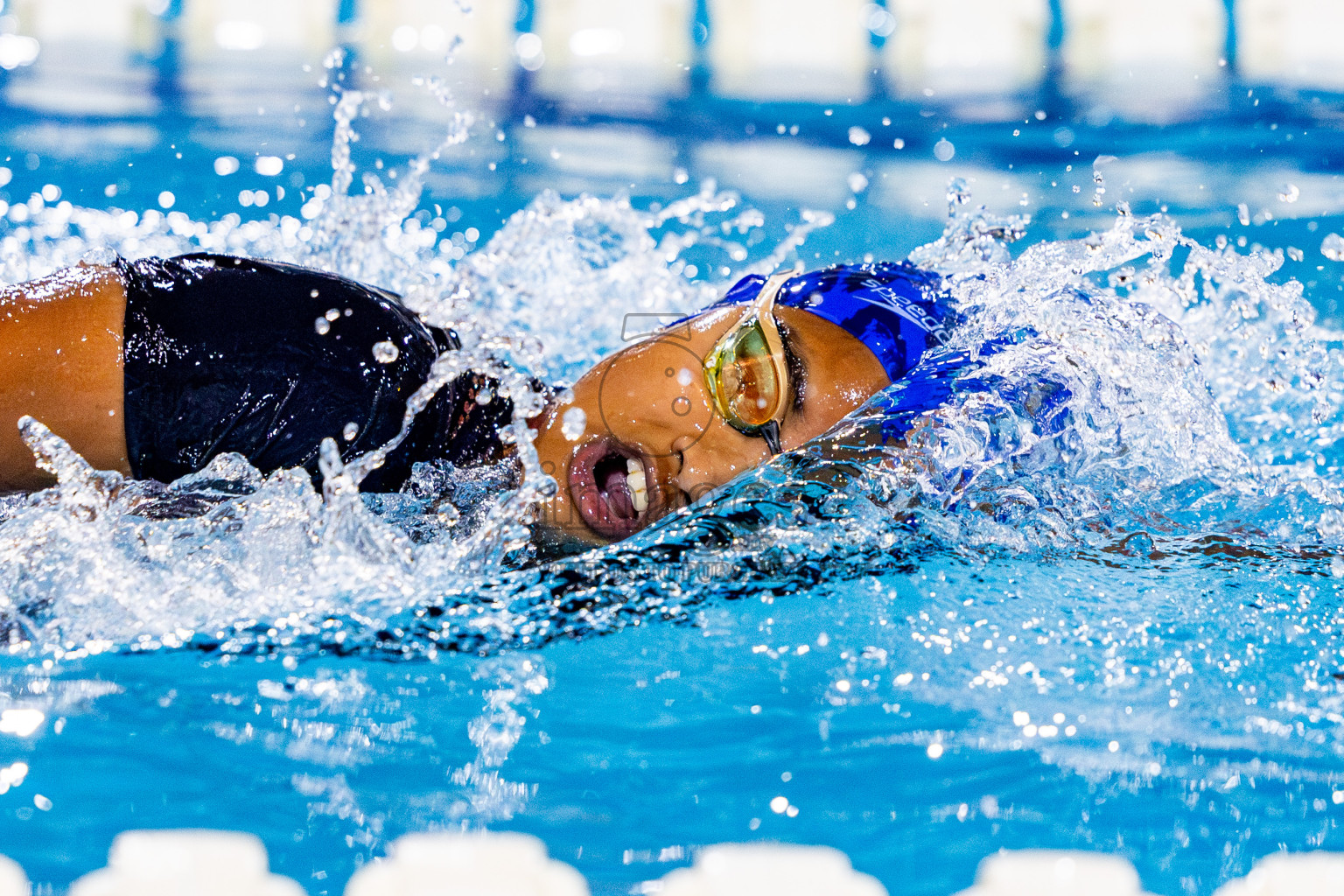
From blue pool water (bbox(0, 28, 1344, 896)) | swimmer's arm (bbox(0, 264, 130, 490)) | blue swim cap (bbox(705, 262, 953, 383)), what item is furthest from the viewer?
blue swim cap (bbox(705, 262, 953, 383))

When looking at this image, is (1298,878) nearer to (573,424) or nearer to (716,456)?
(716,456)

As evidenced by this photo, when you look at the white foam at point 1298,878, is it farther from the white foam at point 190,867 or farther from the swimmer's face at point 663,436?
the swimmer's face at point 663,436

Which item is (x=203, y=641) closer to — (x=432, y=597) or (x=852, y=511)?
(x=432, y=597)

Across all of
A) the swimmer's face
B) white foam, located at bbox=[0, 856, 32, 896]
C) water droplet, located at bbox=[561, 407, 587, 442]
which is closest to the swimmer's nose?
the swimmer's face

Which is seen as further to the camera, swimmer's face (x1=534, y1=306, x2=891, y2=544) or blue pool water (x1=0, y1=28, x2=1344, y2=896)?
swimmer's face (x1=534, y1=306, x2=891, y2=544)

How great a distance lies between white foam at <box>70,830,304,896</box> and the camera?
781 millimetres

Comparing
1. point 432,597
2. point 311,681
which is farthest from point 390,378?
point 311,681

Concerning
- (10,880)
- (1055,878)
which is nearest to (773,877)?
(1055,878)

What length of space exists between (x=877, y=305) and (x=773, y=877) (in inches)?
40.1

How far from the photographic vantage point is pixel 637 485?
61.6 inches

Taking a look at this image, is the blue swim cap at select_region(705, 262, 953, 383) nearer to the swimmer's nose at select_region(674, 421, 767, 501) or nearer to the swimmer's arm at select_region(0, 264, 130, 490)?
the swimmer's nose at select_region(674, 421, 767, 501)

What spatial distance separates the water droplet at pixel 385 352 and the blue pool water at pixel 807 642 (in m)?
0.15

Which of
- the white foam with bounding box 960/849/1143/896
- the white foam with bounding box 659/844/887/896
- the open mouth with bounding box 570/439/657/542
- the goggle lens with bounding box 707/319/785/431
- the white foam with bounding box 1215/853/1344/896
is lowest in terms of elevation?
the white foam with bounding box 1215/853/1344/896

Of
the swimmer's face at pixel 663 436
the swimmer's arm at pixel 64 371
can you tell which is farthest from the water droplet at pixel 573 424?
the swimmer's arm at pixel 64 371
